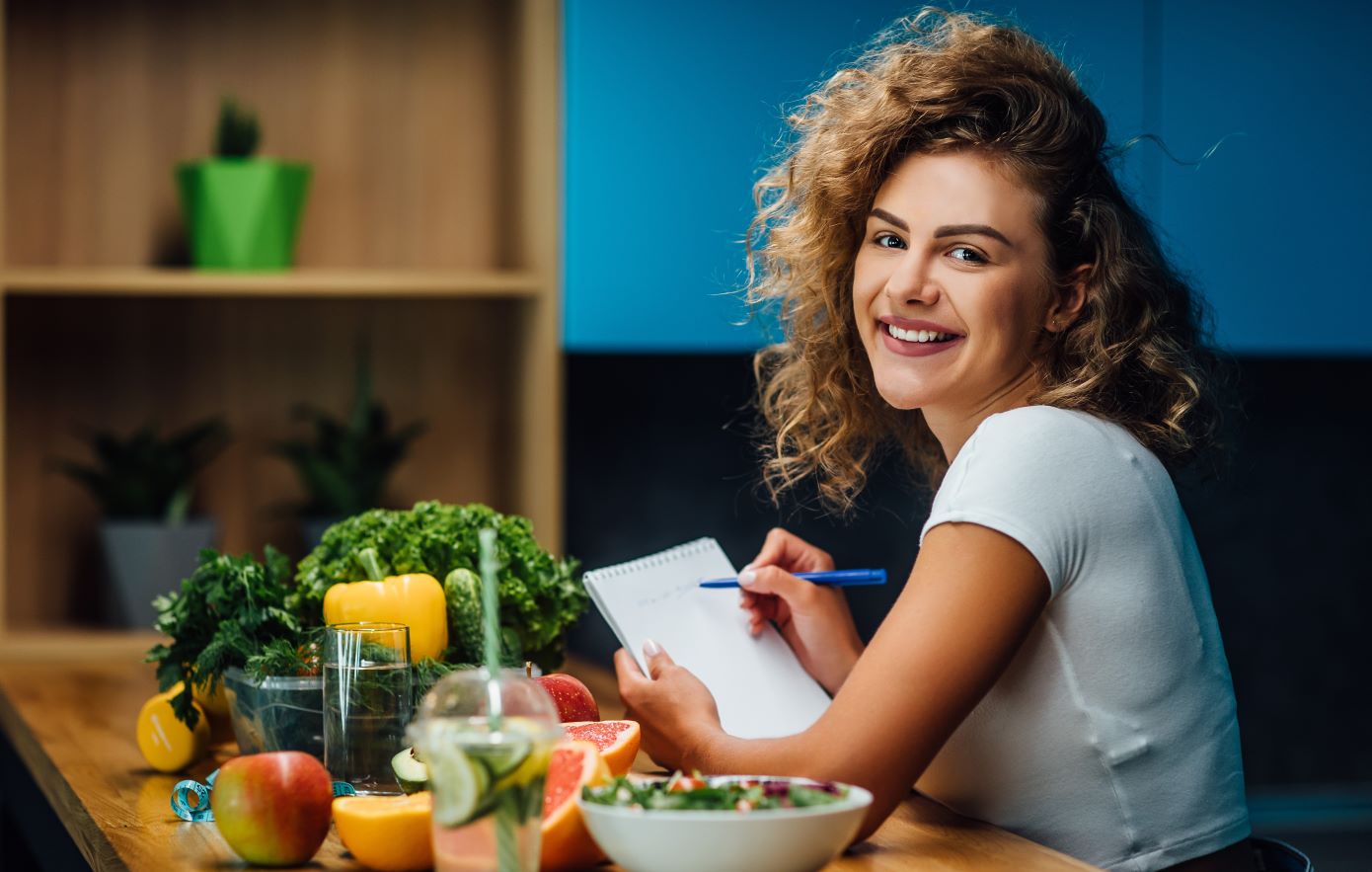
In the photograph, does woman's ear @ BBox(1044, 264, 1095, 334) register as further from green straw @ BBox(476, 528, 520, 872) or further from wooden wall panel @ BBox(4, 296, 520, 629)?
wooden wall panel @ BBox(4, 296, 520, 629)

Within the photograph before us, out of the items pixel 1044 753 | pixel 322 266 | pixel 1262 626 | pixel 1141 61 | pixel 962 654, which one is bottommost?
pixel 1262 626

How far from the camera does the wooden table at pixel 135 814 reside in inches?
44.4

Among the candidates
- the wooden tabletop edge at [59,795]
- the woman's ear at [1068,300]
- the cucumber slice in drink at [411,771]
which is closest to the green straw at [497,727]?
the cucumber slice in drink at [411,771]

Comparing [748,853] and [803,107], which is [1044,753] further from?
[803,107]

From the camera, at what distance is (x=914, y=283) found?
1.37 m

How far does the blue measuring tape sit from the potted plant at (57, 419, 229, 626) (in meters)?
1.18

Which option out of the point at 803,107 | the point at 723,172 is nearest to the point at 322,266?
the point at 723,172

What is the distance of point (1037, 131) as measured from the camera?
137 cm

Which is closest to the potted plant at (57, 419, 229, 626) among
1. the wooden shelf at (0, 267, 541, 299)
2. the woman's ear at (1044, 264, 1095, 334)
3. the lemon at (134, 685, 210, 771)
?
the wooden shelf at (0, 267, 541, 299)

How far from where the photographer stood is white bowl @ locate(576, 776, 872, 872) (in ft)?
3.04

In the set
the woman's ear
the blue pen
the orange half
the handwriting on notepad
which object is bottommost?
the orange half

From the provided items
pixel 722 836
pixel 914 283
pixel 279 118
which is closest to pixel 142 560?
pixel 279 118

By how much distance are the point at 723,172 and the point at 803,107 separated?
68 centimetres

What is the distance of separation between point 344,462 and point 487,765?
1.66 meters
